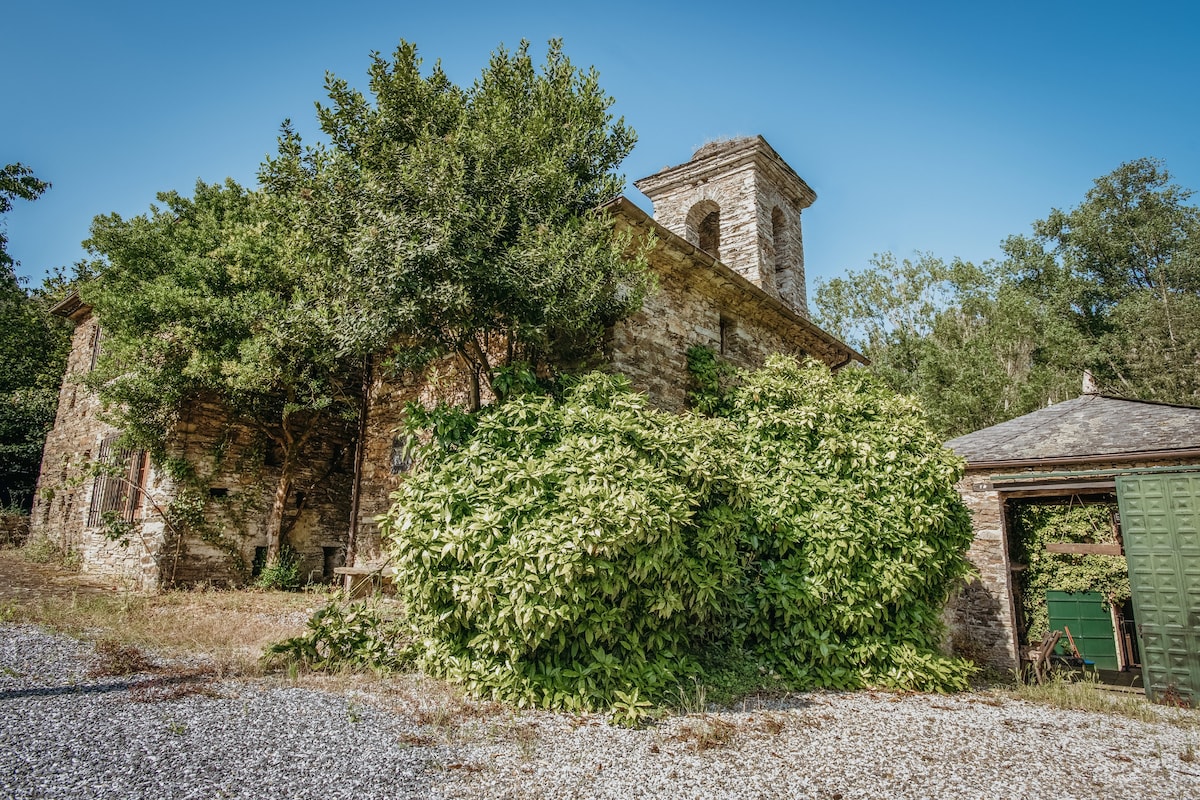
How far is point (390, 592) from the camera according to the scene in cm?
905

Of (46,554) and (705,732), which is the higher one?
(46,554)

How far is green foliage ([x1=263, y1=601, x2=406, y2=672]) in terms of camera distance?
5.68 meters

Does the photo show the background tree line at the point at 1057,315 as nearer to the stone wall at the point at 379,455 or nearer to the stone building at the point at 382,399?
the stone building at the point at 382,399

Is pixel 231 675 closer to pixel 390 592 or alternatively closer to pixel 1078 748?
pixel 390 592

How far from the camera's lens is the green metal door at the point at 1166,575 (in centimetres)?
701

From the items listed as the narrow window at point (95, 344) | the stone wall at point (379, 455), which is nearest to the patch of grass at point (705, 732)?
the stone wall at point (379, 455)

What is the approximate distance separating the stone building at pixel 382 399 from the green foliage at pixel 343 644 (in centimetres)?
320

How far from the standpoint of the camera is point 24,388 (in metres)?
18.5

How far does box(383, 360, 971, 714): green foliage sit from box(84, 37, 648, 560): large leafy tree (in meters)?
1.29

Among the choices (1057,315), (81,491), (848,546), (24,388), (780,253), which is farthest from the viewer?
(1057,315)

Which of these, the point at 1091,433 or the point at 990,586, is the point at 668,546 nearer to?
the point at 990,586

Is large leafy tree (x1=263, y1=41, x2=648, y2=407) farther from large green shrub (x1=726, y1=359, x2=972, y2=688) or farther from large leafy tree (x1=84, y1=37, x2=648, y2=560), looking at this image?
large green shrub (x1=726, y1=359, x2=972, y2=688)

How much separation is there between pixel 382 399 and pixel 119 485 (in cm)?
595

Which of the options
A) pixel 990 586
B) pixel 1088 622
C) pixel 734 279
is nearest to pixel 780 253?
pixel 734 279
